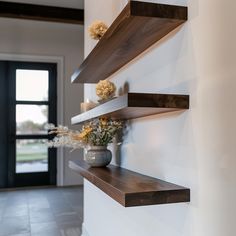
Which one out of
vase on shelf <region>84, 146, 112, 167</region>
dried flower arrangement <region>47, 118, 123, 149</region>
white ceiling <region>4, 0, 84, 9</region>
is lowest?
vase on shelf <region>84, 146, 112, 167</region>

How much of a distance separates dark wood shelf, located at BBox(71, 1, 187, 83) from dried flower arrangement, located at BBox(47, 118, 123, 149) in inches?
14.9

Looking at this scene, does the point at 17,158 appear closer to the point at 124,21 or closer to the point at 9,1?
the point at 9,1

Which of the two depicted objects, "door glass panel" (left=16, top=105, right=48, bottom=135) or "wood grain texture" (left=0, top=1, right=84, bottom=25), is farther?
"door glass panel" (left=16, top=105, right=48, bottom=135)

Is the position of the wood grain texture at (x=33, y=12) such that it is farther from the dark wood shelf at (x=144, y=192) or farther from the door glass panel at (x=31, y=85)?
the dark wood shelf at (x=144, y=192)

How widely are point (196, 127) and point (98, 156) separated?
3.13 ft

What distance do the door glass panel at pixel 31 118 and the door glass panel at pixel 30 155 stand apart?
188mm

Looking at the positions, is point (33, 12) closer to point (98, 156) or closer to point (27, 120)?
point (27, 120)

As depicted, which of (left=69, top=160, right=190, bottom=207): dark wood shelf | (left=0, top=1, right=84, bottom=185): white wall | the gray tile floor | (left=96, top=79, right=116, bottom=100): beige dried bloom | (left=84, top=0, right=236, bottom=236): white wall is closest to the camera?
(left=84, top=0, right=236, bottom=236): white wall

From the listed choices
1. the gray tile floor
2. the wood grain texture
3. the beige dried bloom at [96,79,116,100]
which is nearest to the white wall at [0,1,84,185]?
the wood grain texture

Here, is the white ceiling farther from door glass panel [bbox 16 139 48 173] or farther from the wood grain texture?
door glass panel [bbox 16 139 48 173]

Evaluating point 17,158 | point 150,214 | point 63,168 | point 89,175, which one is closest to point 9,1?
point 17,158

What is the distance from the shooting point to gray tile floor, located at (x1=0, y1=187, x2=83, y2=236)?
10.7 ft

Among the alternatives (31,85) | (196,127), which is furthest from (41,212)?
(196,127)

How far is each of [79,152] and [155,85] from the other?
4.74 metres
